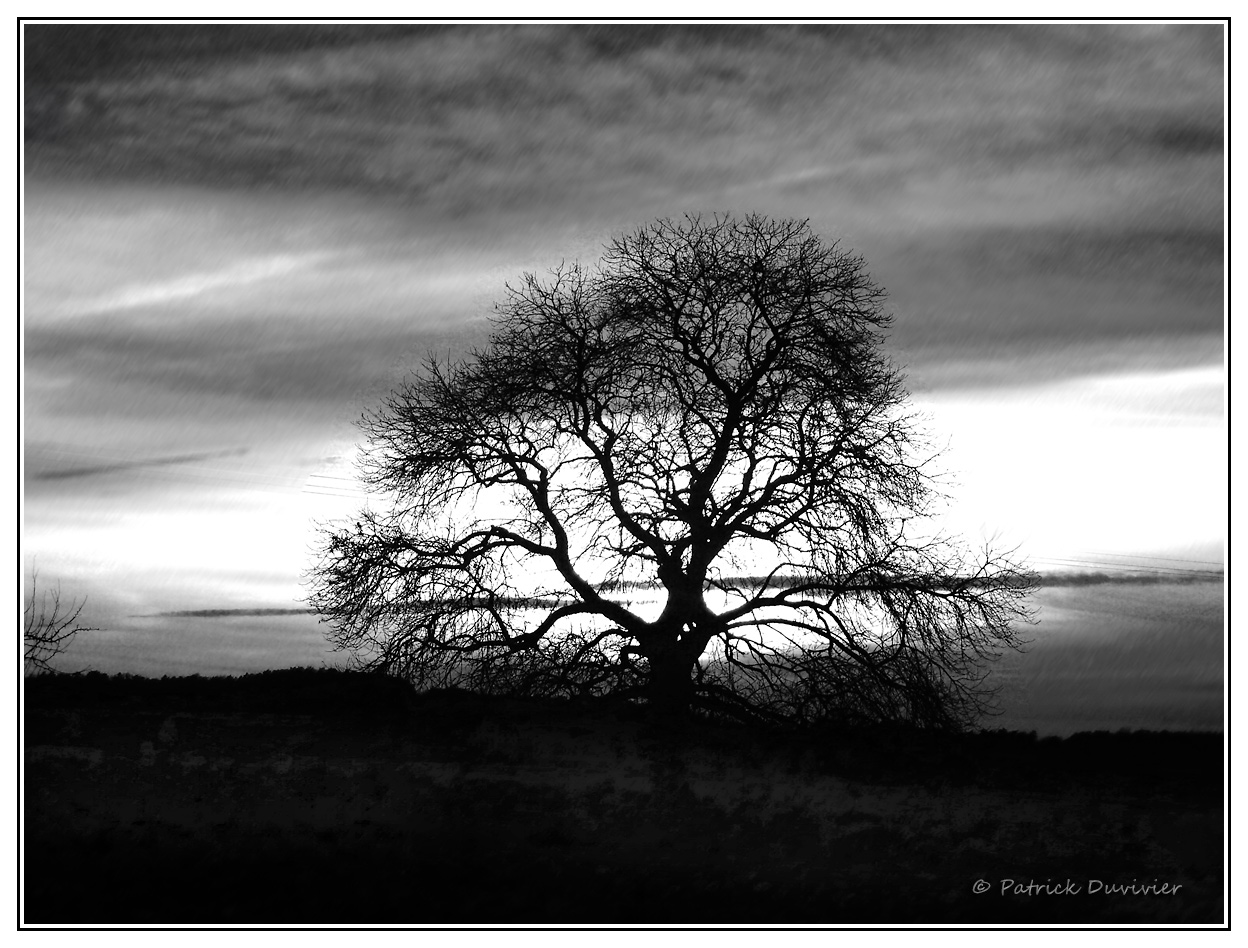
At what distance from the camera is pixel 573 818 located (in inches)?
572

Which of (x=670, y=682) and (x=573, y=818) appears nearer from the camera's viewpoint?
(x=573, y=818)

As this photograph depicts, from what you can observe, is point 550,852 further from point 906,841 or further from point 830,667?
point 830,667

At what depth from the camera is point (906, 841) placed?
13.7 metres

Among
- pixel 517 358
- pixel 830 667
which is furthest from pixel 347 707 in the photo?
pixel 830 667

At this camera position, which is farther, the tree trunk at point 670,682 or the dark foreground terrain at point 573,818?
the tree trunk at point 670,682

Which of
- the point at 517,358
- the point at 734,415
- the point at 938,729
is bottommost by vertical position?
the point at 938,729

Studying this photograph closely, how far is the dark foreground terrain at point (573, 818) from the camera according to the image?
11875 millimetres

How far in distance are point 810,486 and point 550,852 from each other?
737 cm

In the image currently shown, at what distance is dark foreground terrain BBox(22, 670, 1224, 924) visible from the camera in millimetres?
11875

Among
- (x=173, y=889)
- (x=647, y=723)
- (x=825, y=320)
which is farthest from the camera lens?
(x=825, y=320)

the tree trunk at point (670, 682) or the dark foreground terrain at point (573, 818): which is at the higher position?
the tree trunk at point (670, 682)

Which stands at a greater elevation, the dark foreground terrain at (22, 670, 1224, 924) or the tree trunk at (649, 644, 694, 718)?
the tree trunk at (649, 644, 694, 718)

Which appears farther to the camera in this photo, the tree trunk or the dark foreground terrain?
the tree trunk

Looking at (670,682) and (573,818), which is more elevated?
(670,682)
